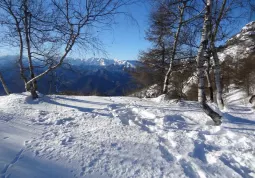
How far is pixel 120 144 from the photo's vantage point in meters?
2.72

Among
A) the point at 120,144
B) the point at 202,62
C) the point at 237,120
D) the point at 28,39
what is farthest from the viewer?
the point at 28,39

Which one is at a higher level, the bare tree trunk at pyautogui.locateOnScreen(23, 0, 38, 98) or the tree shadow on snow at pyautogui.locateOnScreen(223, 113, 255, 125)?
the bare tree trunk at pyautogui.locateOnScreen(23, 0, 38, 98)

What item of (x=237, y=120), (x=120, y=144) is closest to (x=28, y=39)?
(x=120, y=144)

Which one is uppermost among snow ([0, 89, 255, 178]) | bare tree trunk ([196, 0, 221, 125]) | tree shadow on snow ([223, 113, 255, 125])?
bare tree trunk ([196, 0, 221, 125])

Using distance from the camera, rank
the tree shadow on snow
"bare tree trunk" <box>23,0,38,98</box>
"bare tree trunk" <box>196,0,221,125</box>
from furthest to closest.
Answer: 1. "bare tree trunk" <box>23,0,38,98</box>
2. the tree shadow on snow
3. "bare tree trunk" <box>196,0,221,125</box>

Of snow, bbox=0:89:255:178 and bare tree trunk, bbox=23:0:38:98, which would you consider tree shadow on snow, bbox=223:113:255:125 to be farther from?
bare tree trunk, bbox=23:0:38:98

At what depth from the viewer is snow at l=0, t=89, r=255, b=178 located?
81.8 inches

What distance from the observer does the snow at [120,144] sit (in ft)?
6.82

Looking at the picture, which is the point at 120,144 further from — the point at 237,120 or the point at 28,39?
the point at 28,39

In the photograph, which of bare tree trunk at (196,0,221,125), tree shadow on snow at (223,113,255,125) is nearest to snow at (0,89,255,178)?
tree shadow on snow at (223,113,255,125)

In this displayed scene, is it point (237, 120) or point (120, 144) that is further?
point (237, 120)

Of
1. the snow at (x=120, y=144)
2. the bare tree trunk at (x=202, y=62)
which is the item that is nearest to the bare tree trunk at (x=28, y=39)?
the snow at (x=120, y=144)

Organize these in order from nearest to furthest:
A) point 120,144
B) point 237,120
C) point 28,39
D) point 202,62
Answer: point 120,144 → point 202,62 → point 237,120 → point 28,39

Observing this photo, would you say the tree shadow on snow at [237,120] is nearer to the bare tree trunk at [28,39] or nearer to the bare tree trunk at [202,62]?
the bare tree trunk at [202,62]
